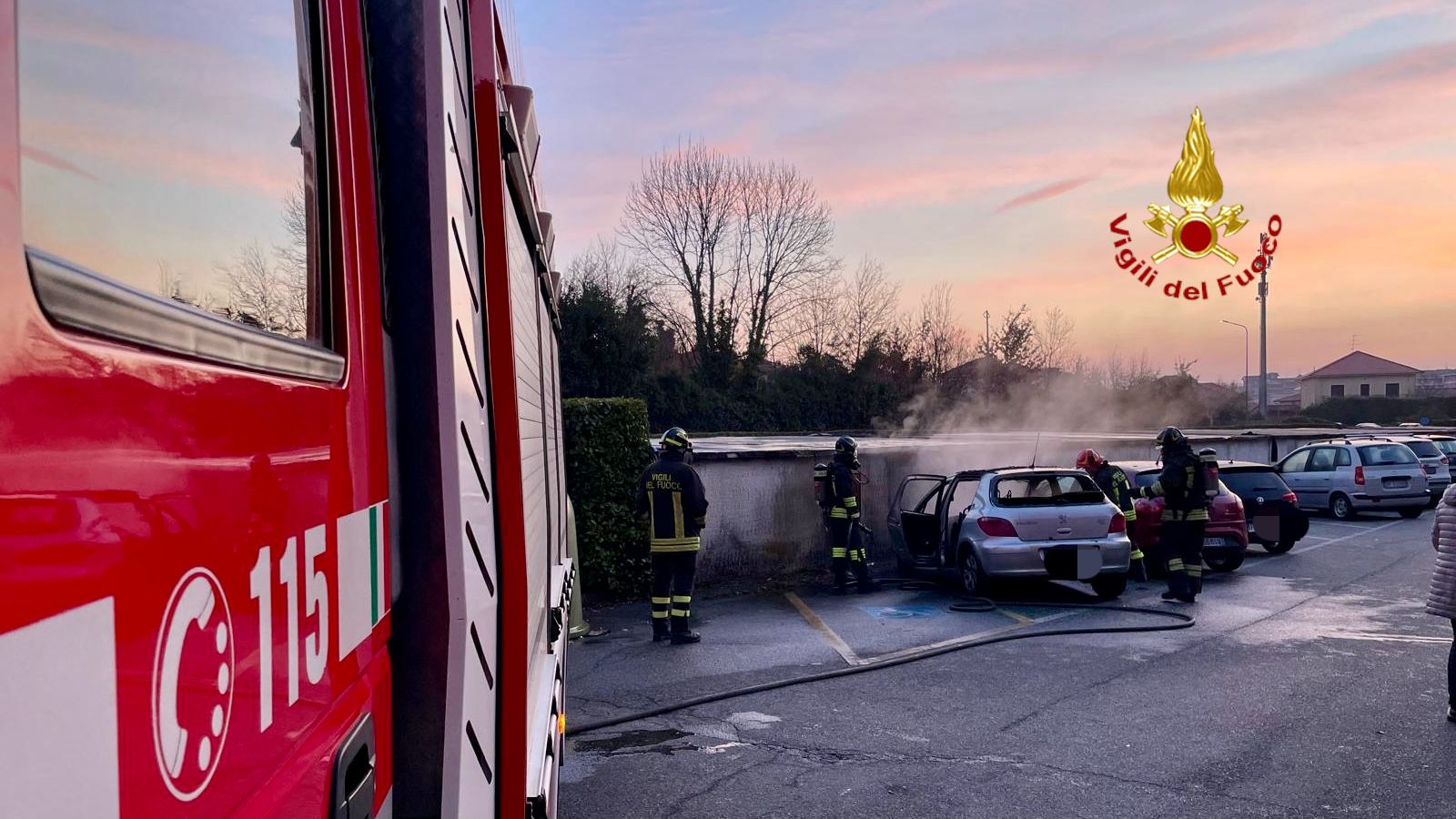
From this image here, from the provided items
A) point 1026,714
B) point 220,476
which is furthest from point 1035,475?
point 220,476

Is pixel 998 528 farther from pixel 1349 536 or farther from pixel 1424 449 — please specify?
pixel 1424 449

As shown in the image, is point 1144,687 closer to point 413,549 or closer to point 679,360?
point 413,549

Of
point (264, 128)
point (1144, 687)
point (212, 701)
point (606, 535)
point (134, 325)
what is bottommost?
point (1144, 687)

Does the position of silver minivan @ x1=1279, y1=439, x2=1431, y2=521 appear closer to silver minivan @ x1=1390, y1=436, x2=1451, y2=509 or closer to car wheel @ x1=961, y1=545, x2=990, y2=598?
silver minivan @ x1=1390, y1=436, x2=1451, y2=509

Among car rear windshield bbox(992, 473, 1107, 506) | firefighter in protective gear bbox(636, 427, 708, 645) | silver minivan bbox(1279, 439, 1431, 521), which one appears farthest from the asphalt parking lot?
silver minivan bbox(1279, 439, 1431, 521)

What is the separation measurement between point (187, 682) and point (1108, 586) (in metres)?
11.9

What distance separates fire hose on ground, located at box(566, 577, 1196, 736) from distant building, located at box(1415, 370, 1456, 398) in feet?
237

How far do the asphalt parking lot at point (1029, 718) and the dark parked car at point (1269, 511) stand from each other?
169 inches

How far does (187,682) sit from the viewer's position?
0.95 m

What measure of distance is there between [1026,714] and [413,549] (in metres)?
6.00

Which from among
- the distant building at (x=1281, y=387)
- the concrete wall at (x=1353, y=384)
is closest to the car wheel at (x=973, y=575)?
the concrete wall at (x=1353, y=384)

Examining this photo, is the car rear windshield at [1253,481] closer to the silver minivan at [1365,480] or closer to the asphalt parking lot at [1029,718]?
the asphalt parking lot at [1029,718]

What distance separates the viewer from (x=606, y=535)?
1186 centimetres

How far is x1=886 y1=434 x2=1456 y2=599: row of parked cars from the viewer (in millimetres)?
11391
